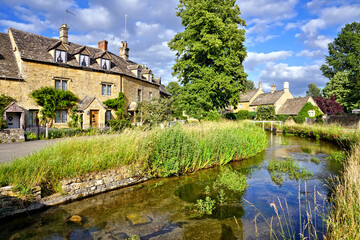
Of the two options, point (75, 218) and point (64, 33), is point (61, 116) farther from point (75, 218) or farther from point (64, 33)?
point (75, 218)

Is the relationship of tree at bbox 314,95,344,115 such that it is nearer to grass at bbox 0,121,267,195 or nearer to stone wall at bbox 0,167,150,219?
grass at bbox 0,121,267,195

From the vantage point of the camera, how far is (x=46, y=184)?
6465mm

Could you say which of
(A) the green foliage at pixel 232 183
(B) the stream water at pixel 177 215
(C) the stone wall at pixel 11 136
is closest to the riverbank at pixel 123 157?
(B) the stream water at pixel 177 215

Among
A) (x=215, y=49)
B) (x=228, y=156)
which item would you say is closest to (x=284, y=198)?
(x=228, y=156)

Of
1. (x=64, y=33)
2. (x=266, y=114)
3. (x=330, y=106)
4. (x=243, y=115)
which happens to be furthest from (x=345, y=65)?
(x=64, y=33)

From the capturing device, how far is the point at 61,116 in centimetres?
2297

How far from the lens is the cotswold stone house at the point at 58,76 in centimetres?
2002

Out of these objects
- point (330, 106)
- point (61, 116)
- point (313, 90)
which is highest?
point (313, 90)

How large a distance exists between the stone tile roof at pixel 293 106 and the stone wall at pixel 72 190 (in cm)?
4155

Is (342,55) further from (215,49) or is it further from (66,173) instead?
(66,173)

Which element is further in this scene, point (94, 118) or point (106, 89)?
point (106, 89)

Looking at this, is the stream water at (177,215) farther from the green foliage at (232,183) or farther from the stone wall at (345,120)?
the stone wall at (345,120)

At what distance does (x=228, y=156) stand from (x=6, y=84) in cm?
2121

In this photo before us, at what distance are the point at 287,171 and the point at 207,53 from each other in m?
15.5
